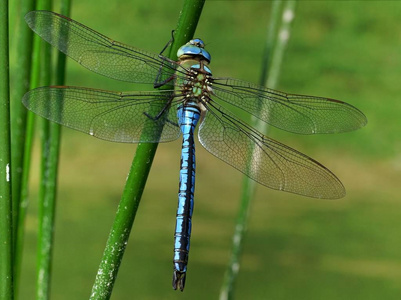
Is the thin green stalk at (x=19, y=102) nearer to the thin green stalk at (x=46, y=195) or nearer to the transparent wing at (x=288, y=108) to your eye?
the thin green stalk at (x=46, y=195)

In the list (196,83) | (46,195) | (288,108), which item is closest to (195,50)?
(196,83)

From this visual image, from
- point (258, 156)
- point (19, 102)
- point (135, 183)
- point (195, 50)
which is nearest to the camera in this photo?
point (135, 183)

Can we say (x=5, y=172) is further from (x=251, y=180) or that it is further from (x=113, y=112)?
(x=251, y=180)

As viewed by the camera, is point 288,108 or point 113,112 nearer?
point 113,112

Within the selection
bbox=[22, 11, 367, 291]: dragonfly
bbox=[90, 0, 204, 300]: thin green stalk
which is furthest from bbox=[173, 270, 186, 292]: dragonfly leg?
bbox=[90, 0, 204, 300]: thin green stalk

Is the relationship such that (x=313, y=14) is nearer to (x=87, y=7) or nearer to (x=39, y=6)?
(x=87, y=7)

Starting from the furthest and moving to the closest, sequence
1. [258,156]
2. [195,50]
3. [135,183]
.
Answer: [258,156] → [195,50] → [135,183]

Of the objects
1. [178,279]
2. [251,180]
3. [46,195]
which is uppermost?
[251,180]
